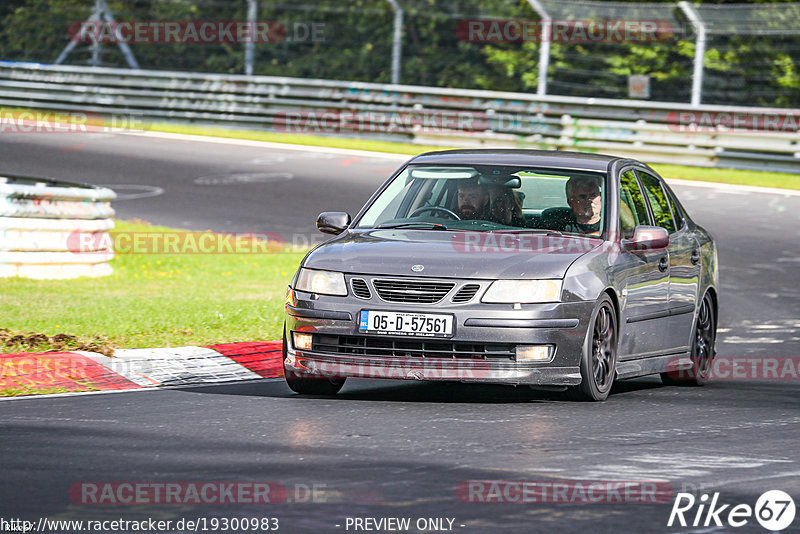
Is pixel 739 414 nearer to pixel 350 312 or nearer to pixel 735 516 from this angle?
pixel 350 312

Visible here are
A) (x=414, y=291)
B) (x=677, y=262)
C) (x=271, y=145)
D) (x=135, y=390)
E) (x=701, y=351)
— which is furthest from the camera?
(x=271, y=145)

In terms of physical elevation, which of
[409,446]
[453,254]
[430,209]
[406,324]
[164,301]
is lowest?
[164,301]

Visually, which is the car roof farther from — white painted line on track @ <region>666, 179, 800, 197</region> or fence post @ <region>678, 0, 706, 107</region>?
fence post @ <region>678, 0, 706, 107</region>

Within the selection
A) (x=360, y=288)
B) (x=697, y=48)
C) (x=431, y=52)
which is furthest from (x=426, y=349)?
(x=431, y=52)

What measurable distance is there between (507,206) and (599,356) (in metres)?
1.23

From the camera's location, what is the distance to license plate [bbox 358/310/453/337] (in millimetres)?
8156

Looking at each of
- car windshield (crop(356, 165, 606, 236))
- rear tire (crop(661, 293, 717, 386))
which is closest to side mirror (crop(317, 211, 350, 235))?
car windshield (crop(356, 165, 606, 236))

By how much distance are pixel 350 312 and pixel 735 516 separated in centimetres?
316

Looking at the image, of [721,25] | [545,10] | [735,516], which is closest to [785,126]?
[721,25]

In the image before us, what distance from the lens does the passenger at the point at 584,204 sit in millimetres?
9211

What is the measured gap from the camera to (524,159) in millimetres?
9688

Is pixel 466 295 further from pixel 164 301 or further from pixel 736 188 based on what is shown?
pixel 736 188

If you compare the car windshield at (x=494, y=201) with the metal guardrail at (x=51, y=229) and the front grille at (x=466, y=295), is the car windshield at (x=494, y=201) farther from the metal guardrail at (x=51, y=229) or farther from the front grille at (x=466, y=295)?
the metal guardrail at (x=51, y=229)

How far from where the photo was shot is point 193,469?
6.36m
